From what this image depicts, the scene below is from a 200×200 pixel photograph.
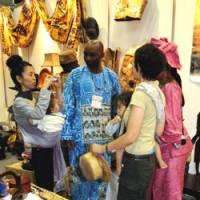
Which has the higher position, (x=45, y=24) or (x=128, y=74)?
(x=45, y=24)

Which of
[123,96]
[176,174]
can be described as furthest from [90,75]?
[176,174]

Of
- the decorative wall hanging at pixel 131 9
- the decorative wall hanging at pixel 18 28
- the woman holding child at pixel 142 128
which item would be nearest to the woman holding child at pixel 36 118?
the woman holding child at pixel 142 128

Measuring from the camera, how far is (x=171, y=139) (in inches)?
64.7

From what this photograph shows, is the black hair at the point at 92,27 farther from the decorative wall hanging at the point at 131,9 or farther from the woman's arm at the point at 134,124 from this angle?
the woman's arm at the point at 134,124

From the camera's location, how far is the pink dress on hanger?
5.30 ft

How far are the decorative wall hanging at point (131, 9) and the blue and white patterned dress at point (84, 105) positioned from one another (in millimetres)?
726

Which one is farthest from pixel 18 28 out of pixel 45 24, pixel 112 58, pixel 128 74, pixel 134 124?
pixel 134 124

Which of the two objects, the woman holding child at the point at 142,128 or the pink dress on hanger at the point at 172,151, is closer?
the woman holding child at the point at 142,128

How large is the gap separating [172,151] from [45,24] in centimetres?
269

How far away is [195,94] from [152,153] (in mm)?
1036

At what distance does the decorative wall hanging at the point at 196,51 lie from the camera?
7.27 feet

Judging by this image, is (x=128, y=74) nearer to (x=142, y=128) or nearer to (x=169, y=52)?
(x=169, y=52)

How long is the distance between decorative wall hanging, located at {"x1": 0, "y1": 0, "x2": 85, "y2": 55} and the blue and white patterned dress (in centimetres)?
135

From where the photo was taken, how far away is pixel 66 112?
1.93 m
